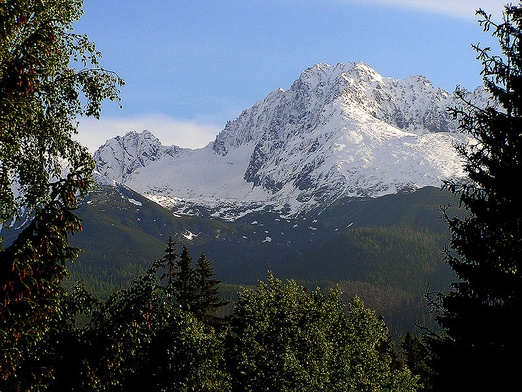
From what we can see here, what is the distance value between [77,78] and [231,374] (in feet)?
95.4

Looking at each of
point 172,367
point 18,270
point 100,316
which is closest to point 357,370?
point 172,367

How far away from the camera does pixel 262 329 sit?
34.9m

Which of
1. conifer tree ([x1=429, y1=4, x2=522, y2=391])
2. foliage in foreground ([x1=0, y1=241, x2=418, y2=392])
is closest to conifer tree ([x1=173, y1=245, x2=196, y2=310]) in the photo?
foliage in foreground ([x1=0, y1=241, x2=418, y2=392])

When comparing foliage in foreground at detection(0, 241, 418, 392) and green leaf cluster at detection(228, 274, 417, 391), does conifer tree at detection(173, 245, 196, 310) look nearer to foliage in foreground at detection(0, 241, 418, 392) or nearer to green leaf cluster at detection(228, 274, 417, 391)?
foliage in foreground at detection(0, 241, 418, 392)

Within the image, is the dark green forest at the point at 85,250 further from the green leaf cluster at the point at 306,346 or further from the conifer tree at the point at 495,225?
the green leaf cluster at the point at 306,346

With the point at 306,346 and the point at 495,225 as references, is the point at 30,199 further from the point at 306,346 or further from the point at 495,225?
the point at 306,346

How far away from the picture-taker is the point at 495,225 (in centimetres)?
1530

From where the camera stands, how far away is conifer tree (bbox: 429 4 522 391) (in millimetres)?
15273

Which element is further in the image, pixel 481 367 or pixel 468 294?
pixel 468 294

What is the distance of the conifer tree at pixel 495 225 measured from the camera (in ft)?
50.1

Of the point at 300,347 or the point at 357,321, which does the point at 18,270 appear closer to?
the point at 300,347

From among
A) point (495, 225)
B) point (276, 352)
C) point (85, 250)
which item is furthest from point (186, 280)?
point (85, 250)

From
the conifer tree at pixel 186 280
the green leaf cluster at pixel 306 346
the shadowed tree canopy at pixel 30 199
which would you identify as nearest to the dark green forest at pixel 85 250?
the shadowed tree canopy at pixel 30 199

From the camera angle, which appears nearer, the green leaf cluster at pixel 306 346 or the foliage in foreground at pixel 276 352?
the green leaf cluster at pixel 306 346
